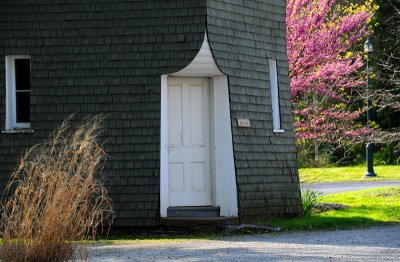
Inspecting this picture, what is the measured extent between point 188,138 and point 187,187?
0.86m

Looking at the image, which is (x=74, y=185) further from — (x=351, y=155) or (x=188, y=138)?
(x=351, y=155)

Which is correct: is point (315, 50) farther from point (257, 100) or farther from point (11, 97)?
point (11, 97)

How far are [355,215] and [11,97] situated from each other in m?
6.90

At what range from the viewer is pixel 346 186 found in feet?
94.4

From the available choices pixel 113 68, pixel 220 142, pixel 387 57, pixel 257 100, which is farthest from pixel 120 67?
pixel 387 57

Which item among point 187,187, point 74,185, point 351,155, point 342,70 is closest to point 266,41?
point 187,187

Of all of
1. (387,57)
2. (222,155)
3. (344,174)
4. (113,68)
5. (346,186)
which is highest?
(387,57)

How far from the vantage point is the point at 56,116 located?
16078 mm

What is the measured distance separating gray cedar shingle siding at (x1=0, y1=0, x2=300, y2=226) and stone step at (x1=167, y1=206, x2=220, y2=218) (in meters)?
0.42

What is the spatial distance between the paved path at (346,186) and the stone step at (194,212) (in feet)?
34.3

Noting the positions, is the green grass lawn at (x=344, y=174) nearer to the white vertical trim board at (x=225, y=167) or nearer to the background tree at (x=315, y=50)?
the background tree at (x=315, y=50)

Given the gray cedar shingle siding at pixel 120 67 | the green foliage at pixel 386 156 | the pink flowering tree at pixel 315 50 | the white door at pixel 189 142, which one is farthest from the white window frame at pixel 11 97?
the green foliage at pixel 386 156

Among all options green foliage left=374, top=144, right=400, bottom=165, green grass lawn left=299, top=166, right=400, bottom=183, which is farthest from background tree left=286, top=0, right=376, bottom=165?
green foliage left=374, top=144, right=400, bottom=165

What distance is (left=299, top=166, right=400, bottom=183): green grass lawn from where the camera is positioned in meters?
31.7
